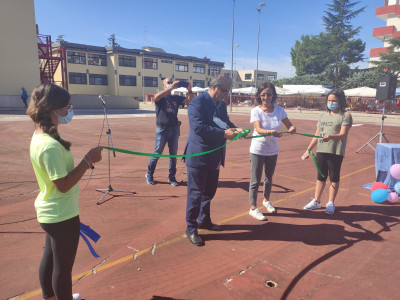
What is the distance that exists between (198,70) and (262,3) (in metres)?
25.7

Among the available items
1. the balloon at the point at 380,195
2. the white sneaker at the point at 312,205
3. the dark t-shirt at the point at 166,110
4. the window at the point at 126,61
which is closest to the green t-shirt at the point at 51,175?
the dark t-shirt at the point at 166,110

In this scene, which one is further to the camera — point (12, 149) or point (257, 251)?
point (12, 149)

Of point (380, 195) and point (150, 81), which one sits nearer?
point (380, 195)

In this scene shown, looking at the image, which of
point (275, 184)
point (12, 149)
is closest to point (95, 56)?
point (12, 149)

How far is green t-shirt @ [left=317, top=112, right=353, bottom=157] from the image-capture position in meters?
4.17

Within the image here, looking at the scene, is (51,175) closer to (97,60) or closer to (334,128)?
(334,128)

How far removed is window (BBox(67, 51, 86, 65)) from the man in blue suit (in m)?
47.2

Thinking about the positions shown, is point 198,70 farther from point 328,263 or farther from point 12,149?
point 328,263

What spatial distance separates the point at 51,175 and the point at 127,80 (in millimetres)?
49606

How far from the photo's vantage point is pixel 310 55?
54.6 meters

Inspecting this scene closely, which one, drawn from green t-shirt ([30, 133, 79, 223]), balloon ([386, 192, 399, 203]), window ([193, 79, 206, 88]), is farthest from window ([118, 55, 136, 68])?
green t-shirt ([30, 133, 79, 223])

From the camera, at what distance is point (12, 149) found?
8898 millimetres

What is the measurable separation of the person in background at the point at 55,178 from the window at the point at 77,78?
157 ft

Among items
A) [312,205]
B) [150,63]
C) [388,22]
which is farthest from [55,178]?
[150,63]
